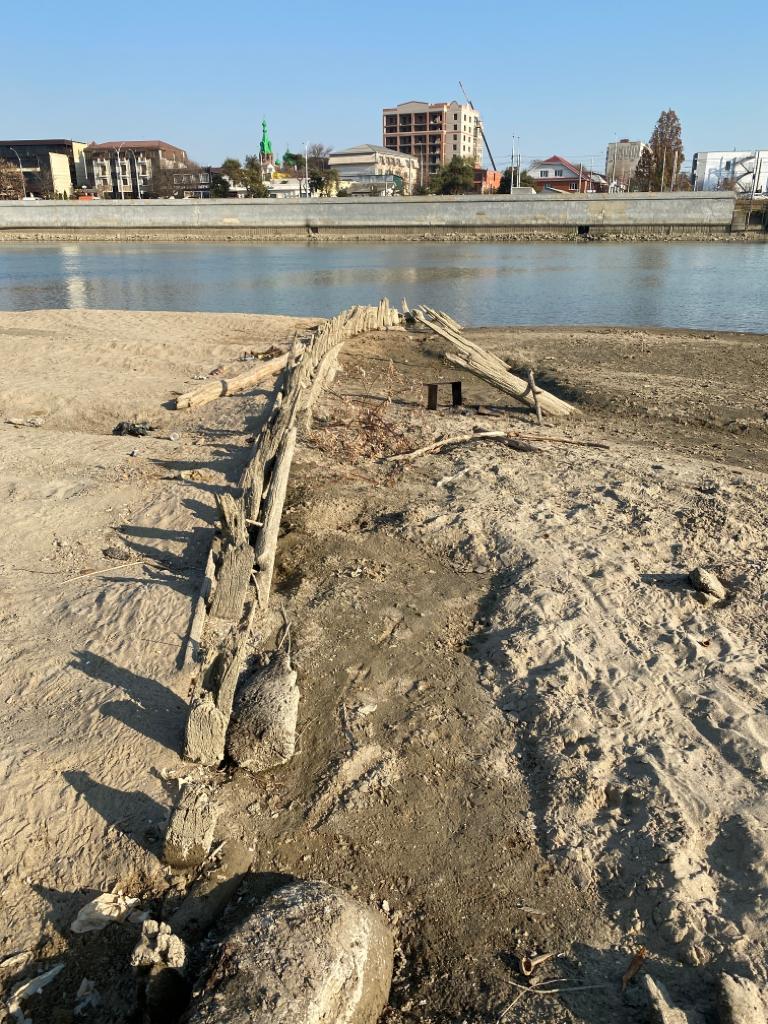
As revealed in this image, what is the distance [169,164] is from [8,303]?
100843 mm

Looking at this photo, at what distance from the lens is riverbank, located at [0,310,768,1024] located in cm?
315

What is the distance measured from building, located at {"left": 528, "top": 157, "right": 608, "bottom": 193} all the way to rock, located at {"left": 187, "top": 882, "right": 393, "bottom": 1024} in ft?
325

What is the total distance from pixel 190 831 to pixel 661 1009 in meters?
2.03

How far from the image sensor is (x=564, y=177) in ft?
339

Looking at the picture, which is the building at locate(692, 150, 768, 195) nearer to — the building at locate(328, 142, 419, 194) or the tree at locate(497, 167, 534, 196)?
the tree at locate(497, 167, 534, 196)

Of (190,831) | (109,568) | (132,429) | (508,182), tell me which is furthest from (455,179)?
(190,831)

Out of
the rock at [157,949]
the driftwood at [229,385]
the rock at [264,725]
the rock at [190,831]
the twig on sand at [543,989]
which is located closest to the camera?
the rock at [157,949]

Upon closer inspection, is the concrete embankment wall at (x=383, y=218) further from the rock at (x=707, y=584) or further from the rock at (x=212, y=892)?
Answer: the rock at (x=212, y=892)

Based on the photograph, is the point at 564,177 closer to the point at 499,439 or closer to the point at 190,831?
the point at 499,439

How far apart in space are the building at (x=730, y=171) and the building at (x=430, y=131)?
1451 inches

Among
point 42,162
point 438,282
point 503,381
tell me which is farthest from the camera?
point 42,162

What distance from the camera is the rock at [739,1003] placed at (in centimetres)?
265

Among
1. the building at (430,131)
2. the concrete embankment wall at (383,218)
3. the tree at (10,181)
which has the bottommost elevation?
the concrete embankment wall at (383,218)

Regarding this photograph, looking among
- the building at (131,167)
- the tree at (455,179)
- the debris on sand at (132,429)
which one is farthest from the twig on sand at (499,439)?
the building at (131,167)
